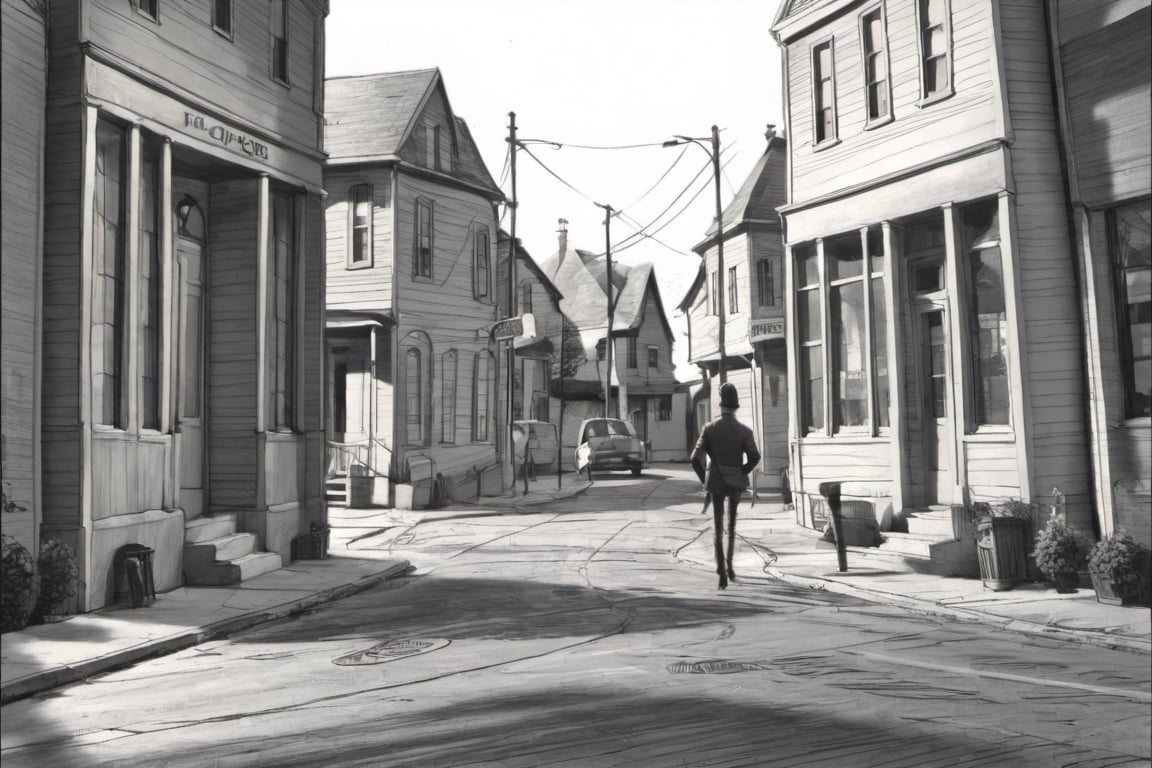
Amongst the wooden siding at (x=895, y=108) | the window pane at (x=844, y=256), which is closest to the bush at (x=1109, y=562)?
the wooden siding at (x=895, y=108)

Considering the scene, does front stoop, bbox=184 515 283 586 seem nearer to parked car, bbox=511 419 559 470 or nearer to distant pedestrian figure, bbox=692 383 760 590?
distant pedestrian figure, bbox=692 383 760 590

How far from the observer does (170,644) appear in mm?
7188

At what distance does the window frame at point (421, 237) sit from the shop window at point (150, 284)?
34.9 ft

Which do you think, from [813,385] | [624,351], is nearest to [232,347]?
[813,385]

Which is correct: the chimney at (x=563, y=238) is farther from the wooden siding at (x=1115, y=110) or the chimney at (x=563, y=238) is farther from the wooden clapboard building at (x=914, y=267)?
the wooden siding at (x=1115, y=110)

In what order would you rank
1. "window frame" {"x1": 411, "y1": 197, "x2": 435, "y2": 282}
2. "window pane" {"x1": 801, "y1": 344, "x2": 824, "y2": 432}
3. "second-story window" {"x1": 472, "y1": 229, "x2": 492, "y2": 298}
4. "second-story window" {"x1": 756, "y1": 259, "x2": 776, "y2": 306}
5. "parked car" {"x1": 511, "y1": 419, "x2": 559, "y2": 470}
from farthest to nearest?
"parked car" {"x1": 511, "y1": 419, "x2": 559, "y2": 470} → "second-story window" {"x1": 756, "y1": 259, "x2": 776, "y2": 306} → "second-story window" {"x1": 472, "y1": 229, "x2": 492, "y2": 298} → "window frame" {"x1": 411, "y1": 197, "x2": 435, "y2": 282} → "window pane" {"x1": 801, "y1": 344, "x2": 824, "y2": 432}

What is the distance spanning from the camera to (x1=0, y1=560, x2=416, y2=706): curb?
19.1 ft

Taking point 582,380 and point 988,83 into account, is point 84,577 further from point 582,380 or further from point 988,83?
point 582,380

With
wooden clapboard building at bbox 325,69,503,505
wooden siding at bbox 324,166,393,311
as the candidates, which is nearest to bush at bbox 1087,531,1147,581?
wooden clapboard building at bbox 325,69,503,505

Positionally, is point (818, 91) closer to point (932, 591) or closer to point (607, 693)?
point (932, 591)

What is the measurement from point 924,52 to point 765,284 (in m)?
18.1

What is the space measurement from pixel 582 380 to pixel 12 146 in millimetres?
35829

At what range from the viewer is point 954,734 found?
4.04 m

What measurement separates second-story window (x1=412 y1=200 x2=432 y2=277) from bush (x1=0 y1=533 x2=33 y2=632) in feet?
Result: 44.7
